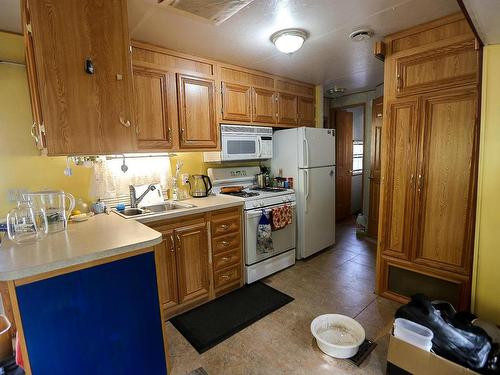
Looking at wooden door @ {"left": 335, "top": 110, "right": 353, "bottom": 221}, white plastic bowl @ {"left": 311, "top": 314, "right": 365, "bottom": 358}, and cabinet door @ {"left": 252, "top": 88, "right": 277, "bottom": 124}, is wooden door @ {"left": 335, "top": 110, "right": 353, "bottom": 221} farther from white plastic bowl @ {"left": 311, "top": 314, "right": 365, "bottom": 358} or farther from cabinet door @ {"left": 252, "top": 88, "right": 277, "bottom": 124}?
white plastic bowl @ {"left": 311, "top": 314, "right": 365, "bottom": 358}

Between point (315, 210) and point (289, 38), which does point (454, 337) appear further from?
point (289, 38)

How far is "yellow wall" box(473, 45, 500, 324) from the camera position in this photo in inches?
66.7

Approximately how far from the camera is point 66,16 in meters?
1.46

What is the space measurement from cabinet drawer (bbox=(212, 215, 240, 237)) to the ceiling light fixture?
64.4 inches

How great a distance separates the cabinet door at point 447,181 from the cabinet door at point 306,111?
1.75m

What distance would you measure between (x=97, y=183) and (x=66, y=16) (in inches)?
53.6

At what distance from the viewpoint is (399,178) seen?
234cm

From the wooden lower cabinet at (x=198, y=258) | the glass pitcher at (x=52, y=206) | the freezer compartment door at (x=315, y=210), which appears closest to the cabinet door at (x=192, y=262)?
the wooden lower cabinet at (x=198, y=258)

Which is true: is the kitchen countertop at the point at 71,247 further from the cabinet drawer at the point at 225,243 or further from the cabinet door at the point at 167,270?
the cabinet drawer at the point at 225,243

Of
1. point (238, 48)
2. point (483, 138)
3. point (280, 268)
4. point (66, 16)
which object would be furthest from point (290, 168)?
point (66, 16)

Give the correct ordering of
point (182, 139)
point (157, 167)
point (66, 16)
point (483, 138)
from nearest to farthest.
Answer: point (66, 16) → point (483, 138) → point (182, 139) → point (157, 167)

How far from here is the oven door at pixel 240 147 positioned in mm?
2938

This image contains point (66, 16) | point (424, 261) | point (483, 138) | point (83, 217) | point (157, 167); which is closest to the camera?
point (66, 16)

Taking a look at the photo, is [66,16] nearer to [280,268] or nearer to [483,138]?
[483,138]
